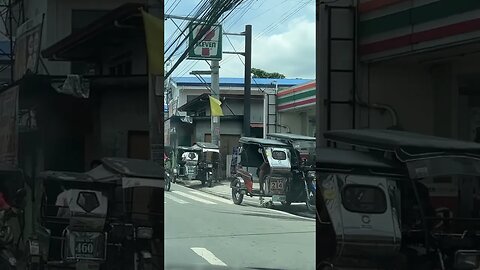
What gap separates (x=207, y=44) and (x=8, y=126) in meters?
0.75

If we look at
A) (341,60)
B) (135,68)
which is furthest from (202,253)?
(341,60)

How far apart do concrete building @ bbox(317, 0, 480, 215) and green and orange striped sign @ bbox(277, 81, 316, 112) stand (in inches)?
1.2

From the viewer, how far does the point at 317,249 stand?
184 cm

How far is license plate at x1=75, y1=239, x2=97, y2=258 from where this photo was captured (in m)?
1.85

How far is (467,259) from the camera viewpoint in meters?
→ 1.82

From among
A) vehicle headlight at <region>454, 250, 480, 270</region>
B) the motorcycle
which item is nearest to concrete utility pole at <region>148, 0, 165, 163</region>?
the motorcycle

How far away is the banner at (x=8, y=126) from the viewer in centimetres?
192

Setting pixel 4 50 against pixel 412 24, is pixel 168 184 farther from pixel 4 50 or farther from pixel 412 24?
pixel 412 24

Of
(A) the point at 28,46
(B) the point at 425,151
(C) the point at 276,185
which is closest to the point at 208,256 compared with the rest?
(C) the point at 276,185

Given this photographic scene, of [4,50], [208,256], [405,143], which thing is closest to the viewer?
[405,143]

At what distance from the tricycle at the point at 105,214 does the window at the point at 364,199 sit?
605mm

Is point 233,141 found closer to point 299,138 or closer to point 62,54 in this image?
point 299,138

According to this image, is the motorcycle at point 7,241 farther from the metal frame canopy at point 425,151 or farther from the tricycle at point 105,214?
the metal frame canopy at point 425,151

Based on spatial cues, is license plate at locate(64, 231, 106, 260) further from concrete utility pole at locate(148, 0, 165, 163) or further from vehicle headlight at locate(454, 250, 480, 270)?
vehicle headlight at locate(454, 250, 480, 270)
